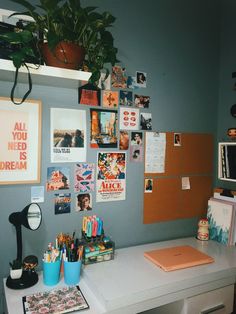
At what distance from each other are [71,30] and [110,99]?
1.82 ft

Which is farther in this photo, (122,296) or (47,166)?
(47,166)

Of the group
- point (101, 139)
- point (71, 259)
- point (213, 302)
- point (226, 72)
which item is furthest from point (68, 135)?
point (226, 72)

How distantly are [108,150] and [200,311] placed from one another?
3.30 ft

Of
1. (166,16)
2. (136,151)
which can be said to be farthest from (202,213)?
(166,16)

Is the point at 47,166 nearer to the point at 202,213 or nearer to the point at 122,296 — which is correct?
the point at 122,296

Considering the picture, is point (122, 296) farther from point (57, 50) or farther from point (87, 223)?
point (57, 50)

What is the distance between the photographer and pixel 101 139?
160 centimetres

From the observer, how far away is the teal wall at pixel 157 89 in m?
→ 1.43

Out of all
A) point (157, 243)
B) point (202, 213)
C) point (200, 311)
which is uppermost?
point (202, 213)

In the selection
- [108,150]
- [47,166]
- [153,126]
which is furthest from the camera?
[153,126]

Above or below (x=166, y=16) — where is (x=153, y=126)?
below

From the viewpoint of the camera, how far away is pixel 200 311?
136cm

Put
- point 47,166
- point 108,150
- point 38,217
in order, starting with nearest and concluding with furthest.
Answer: point 38,217 < point 47,166 < point 108,150

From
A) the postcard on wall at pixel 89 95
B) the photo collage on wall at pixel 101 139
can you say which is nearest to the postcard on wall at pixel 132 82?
the photo collage on wall at pixel 101 139
